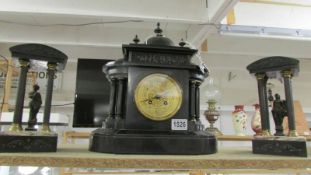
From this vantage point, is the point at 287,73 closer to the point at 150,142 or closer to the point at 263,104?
the point at 263,104

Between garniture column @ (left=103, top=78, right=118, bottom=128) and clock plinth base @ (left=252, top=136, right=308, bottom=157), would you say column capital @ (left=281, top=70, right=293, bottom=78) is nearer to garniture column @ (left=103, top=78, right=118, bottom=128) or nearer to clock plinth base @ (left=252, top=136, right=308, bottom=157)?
clock plinth base @ (left=252, top=136, right=308, bottom=157)

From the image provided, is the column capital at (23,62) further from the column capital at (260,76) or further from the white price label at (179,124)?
the column capital at (260,76)

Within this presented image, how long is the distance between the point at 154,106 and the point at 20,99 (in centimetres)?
35

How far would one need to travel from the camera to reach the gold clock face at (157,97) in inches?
30.0

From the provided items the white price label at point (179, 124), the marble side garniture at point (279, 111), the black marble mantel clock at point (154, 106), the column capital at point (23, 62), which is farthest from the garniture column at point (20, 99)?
the marble side garniture at point (279, 111)

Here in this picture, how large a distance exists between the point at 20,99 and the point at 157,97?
0.36m

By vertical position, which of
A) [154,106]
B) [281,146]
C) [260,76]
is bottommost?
[281,146]

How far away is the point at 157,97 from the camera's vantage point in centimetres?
76

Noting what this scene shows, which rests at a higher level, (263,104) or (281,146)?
(263,104)

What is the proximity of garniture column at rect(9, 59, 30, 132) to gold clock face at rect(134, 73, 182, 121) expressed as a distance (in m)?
0.30

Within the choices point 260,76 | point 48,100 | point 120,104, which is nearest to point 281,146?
point 260,76

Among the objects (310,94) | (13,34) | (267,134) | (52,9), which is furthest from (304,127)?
(13,34)

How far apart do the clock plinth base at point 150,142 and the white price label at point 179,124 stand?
0.05ft

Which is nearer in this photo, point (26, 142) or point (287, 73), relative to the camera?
point (26, 142)
